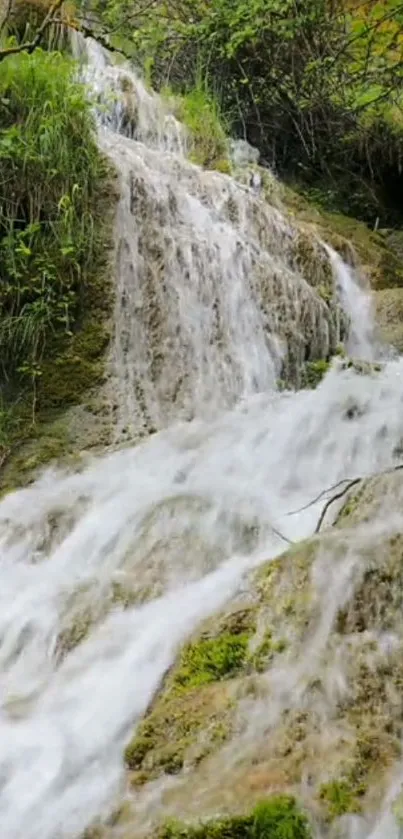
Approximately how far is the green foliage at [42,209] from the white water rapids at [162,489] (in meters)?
0.26

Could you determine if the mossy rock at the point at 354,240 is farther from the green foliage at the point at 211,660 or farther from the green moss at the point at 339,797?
the green moss at the point at 339,797

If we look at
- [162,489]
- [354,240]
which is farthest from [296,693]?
[354,240]

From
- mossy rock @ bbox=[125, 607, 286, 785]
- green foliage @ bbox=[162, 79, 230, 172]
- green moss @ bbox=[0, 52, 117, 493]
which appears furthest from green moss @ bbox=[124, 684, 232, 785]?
green foliage @ bbox=[162, 79, 230, 172]

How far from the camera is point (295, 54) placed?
305 inches

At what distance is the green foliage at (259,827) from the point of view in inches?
66.4

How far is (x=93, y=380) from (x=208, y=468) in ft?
3.44

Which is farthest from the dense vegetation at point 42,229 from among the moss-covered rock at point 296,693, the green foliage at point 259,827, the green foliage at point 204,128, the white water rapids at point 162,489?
the green foliage at point 259,827

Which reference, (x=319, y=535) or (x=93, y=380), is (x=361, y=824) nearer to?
(x=319, y=535)

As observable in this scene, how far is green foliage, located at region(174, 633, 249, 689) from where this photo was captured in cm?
226

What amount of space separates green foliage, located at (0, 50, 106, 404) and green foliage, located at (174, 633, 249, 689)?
2.42m

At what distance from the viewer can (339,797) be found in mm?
1743

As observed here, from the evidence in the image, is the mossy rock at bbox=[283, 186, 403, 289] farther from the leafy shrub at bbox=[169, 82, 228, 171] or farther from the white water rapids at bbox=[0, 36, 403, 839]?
the leafy shrub at bbox=[169, 82, 228, 171]

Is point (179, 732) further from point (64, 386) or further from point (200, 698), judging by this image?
point (64, 386)

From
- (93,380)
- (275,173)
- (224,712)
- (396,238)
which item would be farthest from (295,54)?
(224,712)
